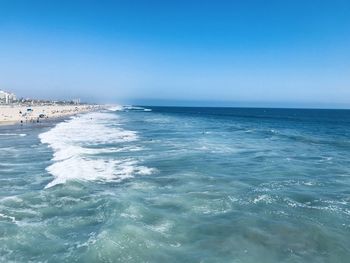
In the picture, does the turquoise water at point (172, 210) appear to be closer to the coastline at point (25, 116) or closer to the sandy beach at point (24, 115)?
the coastline at point (25, 116)

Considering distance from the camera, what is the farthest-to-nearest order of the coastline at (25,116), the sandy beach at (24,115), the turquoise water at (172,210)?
the sandy beach at (24,115) → the coastline at (25,116) → the turquoise water at (172,210)

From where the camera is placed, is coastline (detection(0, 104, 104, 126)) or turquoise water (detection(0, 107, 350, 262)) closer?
turquoise water (detection(0, 107, 350, 262))

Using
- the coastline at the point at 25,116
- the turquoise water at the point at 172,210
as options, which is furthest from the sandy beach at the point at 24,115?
the turquoise water at the point at 172,210

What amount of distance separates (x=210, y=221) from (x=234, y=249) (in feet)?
9.63

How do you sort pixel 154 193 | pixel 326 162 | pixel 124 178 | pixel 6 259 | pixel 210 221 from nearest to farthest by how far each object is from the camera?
pixel 6 259, pixel 210 221, pixel 154 193, pixel 124 178, pixel 326 162

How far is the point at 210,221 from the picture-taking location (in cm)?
1664

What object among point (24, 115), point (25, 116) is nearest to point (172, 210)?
point (25, 116)

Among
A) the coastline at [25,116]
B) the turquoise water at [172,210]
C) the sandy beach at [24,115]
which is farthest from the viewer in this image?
the sandy beach at [24,115]

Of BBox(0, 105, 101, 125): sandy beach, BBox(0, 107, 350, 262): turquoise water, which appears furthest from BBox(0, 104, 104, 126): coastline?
BBox(0, 107, 350, 262): turquoise water

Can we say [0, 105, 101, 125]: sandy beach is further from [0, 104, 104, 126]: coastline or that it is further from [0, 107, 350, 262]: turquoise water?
[0, 107, 350, 262]: turquoise water

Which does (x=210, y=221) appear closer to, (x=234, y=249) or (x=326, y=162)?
(x=234, y=249)

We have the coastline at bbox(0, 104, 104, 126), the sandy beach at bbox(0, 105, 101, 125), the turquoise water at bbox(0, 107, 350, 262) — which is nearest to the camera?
the turquoise water at bbox(0, 107, 350, 262)

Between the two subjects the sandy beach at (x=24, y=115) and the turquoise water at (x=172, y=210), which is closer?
the turquoise water at (x=172, y=210)

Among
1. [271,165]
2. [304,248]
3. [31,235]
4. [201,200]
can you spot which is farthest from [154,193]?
[271,165]
